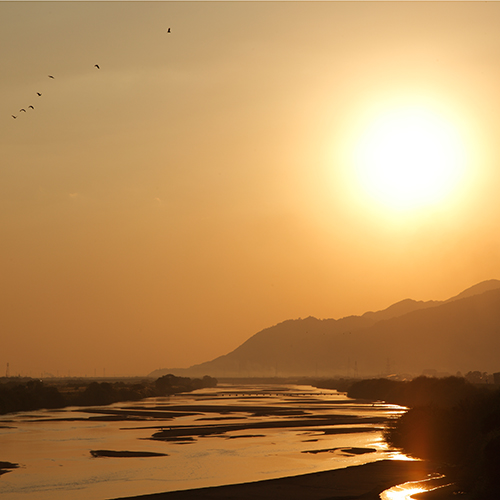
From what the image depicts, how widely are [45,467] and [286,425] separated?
37388mm

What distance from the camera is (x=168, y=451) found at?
52.0 metres

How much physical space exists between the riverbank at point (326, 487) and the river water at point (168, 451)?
193cm

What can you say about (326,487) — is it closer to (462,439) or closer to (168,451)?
(462,439)

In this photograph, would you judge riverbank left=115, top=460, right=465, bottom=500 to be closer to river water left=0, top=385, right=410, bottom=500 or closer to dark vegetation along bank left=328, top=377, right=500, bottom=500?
dark vegetation along bank left=328, top=377, right=500, bottom=500

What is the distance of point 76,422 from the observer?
8162 centimetres

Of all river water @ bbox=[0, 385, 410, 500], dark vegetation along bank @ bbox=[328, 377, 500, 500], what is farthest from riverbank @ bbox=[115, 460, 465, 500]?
river water @ bbox=[0, 385, 410, 500]

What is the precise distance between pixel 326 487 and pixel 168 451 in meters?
18.7

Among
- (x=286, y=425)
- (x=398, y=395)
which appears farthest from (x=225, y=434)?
(x=398, y=395)

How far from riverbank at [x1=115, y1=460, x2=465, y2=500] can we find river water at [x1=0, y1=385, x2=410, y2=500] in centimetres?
193

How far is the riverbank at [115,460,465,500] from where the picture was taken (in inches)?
1352

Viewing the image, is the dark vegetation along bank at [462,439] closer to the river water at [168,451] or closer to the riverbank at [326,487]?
the riverbank at [326,487]

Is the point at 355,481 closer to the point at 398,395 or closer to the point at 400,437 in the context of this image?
the point at 400,437

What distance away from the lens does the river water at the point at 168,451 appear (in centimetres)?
3834

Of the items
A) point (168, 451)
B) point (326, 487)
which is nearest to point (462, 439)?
point (326, 487)
